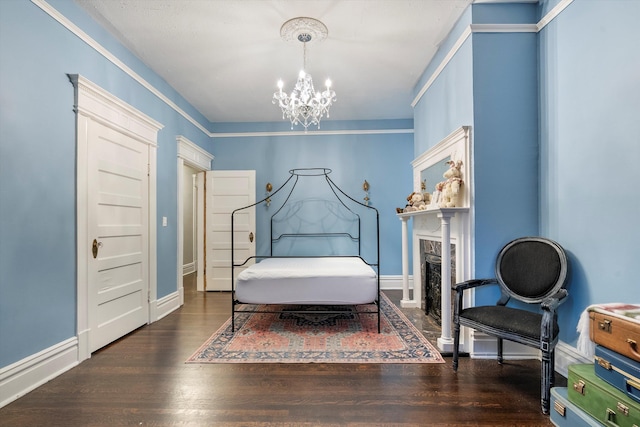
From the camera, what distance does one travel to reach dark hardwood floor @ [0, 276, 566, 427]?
5.56 ft

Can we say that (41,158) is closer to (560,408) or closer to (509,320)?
(509,320)

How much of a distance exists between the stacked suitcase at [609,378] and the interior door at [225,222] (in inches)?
166

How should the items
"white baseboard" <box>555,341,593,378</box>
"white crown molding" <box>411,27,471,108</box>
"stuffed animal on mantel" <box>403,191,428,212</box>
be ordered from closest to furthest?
1. "white baseboard" <box>555,341,593,378</box>
2. "white crown molding" <box>411,27,471,108</box>
3. "stuffed animal on mantel" <box>403,191,428,212</box>

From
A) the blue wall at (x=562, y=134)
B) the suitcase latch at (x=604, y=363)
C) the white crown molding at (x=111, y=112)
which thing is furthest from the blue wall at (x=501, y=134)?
the white crown molding at (x=111, y=112)

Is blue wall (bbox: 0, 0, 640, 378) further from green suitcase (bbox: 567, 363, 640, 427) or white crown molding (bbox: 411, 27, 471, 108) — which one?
green suitcase (bbox: 567, 363, 640, 427)

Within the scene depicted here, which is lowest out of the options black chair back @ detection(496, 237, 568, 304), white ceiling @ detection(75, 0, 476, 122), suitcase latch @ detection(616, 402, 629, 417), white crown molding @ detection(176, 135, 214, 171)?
suitcase latch @ detection(616, 402, 629, 417)

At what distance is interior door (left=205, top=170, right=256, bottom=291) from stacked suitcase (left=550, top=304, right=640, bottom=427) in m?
4.23

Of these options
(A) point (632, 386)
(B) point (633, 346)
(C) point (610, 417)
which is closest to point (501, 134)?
(B) point (633, 346)

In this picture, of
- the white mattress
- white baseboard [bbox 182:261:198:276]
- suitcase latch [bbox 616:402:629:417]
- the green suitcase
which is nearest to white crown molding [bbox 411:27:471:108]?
the white mattress

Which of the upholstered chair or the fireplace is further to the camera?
the fireplace

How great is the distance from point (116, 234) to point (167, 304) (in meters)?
1.25

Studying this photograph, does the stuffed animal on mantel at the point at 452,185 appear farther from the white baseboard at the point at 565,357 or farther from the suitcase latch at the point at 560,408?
the suitcase latch at the point at 560,408

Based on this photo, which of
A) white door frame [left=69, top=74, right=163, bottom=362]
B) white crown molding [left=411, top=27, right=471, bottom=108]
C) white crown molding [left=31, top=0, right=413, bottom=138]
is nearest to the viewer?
white crown molding [left=31, top=0, right=413, bottom=138]

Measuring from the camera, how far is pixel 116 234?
2.85 m
